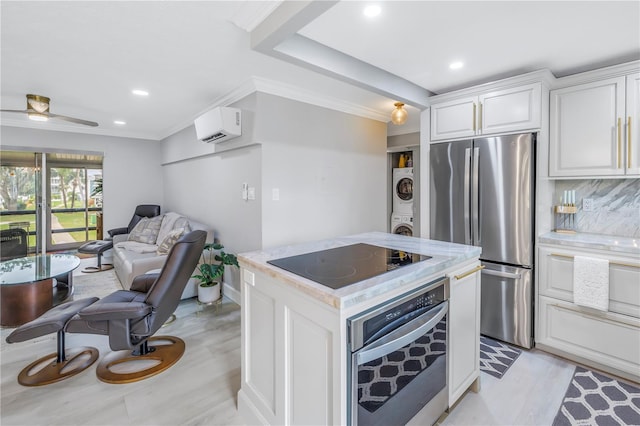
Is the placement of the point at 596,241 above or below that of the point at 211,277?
above

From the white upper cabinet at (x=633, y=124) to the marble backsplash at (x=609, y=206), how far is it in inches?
13.6

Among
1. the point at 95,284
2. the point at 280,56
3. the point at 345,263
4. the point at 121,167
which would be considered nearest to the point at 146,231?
the point at 95,284

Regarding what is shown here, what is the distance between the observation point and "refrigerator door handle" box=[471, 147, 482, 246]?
269cm

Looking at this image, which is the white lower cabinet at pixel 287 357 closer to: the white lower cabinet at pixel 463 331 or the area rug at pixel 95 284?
the white lower cabinet at pixel 463 331

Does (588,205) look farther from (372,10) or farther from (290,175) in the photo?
(290,175)

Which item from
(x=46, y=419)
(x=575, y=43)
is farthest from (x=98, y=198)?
(x=575, y=43)

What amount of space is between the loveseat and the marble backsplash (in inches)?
163

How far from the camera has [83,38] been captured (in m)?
2.10

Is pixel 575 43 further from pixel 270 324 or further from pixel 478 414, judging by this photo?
pixel 270 324

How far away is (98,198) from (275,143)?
5396 mm

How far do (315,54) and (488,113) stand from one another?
169cm

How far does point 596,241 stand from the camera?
2.29 m

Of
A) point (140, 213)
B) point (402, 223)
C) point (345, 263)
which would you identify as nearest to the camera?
point (345, 263)

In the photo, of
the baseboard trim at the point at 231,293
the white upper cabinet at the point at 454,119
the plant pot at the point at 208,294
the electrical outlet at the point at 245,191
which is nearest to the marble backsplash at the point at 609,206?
the white upper cabinet at the point at 454,119
